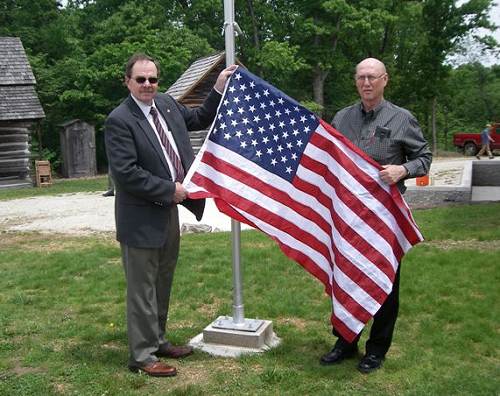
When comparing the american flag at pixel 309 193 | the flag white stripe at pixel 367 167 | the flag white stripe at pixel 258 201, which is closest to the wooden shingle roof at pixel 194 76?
the american flag at pixel 309 193

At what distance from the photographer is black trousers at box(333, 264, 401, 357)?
4.13m

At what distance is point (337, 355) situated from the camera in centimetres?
433

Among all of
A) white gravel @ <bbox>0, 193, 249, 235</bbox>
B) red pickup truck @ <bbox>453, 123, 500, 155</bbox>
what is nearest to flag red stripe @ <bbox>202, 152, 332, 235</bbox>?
white gravel @ <bbox>0, 193, 249, 235</bbox>

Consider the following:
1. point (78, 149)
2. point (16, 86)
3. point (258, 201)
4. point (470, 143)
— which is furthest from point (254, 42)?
point (258, 201)

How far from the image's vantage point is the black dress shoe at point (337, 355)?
4309 mm

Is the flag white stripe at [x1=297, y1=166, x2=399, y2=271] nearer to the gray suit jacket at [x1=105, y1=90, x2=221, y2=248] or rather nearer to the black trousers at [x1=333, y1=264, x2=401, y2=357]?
the black trousers at [x1=333, y1=264, x2=401, y2=357]

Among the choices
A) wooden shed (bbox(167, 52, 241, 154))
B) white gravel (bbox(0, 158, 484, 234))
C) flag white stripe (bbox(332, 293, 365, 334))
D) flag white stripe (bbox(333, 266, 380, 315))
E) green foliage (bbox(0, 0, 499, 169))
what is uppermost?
green foliage (bbox(0, 0, 499, 169))

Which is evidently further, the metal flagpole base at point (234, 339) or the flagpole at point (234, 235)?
the metal flagpole base at point (234, 339)

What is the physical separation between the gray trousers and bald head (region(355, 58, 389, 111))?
1.61 meters

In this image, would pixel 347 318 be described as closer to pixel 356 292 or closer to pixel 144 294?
pixel 356 292

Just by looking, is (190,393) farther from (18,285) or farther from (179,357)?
(18,285)

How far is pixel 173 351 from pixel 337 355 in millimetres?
1258

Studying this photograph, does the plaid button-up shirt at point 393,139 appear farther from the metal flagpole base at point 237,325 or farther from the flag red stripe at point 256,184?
the metal flagpole base at point 237,325

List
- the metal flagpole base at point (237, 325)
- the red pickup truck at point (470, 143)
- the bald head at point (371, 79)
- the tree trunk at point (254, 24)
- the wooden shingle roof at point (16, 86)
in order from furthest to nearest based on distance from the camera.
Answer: the tree trunk at point (254, 24)
the red pickup truck at point (470, 143)
the wooden shingle roof at point (16, 86)
the metal flagpole base at point (237, 325)
the bald head at point (371, 79)
